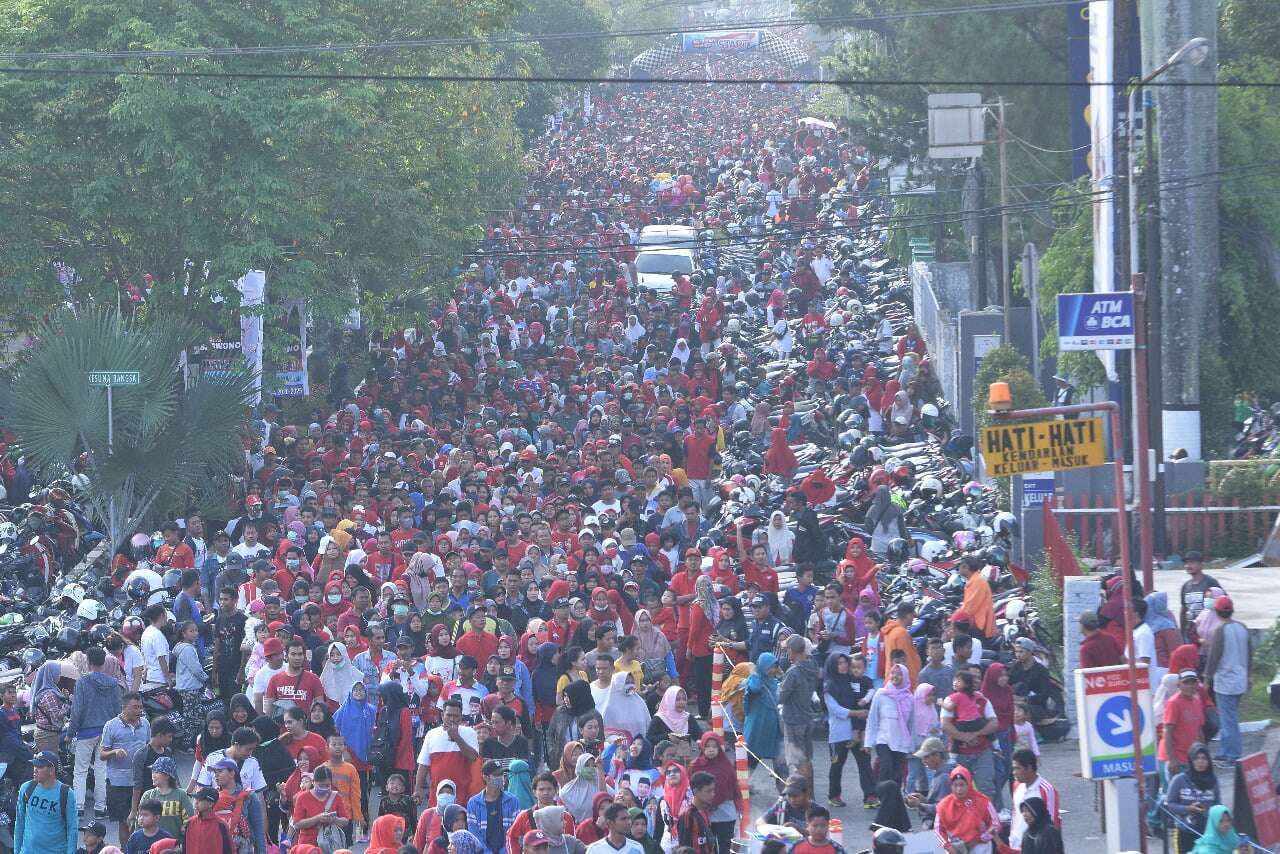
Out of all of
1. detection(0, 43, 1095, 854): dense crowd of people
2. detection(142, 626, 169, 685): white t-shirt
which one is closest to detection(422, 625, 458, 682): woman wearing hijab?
detection(0, 43, 1095, 854): dense crowd of people

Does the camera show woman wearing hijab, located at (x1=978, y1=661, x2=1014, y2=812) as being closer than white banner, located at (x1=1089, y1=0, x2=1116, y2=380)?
Yes

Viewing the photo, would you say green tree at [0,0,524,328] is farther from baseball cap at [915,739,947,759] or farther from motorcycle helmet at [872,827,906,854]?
motorcycle helmet at [872,827,906,854]

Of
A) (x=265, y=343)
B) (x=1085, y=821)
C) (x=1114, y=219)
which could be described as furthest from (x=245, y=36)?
(x=1085, y=821)

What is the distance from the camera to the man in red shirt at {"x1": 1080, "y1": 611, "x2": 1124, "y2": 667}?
54.5 feet

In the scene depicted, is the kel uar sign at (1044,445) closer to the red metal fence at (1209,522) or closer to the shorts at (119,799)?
the shorts at (119,799)

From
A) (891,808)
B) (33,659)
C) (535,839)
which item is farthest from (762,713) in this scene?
(33,659)

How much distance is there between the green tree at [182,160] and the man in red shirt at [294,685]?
12.2m

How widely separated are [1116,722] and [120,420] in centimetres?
1490

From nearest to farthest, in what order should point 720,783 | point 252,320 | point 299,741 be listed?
point 720,783 < point 299,741 < point 252,320

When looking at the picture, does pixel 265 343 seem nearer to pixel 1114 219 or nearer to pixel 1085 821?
pixel 1114 219

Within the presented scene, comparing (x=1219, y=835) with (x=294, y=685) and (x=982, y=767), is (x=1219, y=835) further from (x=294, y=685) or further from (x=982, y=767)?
(x=294, y=685)

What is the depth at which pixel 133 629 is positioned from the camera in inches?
737

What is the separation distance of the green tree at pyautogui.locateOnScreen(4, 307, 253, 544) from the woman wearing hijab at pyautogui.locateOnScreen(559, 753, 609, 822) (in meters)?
11.8

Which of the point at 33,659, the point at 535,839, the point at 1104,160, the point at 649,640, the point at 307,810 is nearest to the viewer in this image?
the point at 535,839
